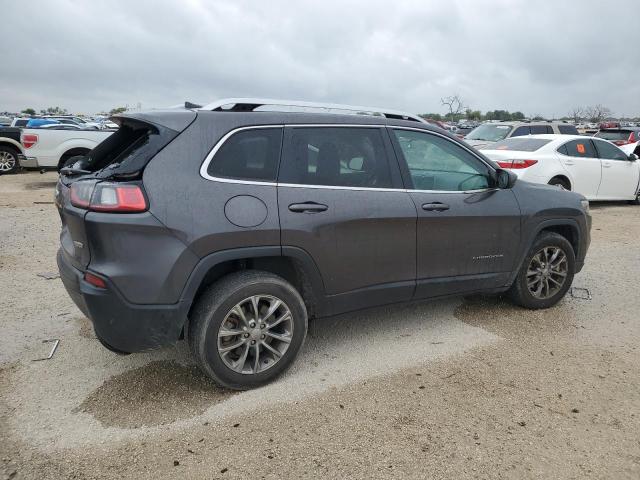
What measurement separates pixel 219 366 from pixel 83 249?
1.04 m

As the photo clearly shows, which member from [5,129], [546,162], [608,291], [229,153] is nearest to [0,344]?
[229,153]

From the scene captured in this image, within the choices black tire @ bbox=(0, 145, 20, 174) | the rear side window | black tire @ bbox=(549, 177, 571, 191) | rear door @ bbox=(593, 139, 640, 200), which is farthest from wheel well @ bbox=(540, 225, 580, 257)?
black tire @ bbox=(0, 145, 20, 174)

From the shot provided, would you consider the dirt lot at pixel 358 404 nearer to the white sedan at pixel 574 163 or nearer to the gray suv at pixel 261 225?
the gray suv at pixel 261 225

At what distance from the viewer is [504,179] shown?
160 inches

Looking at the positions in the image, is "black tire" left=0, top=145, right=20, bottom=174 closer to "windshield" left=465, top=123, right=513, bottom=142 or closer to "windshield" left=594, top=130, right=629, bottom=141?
"windshield" left=465, top=123, right=513, bottom=142

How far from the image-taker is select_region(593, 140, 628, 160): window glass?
10.4m

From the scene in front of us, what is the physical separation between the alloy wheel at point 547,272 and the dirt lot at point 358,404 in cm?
23

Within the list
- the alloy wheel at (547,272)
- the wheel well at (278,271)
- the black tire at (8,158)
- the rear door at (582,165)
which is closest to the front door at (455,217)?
the alloy wheel at (547,272)

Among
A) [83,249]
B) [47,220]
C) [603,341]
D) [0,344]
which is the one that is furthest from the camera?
[47,220]

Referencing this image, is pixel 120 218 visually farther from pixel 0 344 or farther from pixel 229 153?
pixel 0 344

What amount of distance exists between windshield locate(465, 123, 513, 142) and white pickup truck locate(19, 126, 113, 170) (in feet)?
33.4

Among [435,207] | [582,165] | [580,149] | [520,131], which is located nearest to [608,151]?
[580,149]

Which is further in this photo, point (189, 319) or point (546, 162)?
point (546, 162)

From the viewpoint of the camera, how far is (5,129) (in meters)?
14.3
